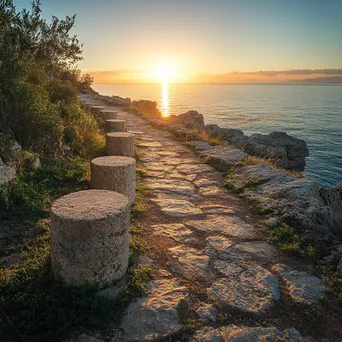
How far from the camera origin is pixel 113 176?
15.3ft

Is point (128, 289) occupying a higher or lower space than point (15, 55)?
lower

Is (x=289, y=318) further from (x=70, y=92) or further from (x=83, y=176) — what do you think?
(x=70, y=92)

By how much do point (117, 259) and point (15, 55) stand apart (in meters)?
5.66

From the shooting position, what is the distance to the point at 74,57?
11461 mm

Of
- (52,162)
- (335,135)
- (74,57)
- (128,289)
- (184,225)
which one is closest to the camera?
(128,289)

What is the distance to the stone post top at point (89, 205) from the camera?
2.84 metres

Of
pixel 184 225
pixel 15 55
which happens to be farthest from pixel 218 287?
pixel 15 55

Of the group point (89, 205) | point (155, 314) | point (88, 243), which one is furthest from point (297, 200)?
point (88, 243)

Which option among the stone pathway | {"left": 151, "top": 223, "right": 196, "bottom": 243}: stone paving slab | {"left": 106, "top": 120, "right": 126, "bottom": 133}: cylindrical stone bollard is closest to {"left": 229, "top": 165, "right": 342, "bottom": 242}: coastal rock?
the stone pathway

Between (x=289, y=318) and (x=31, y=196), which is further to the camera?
(x=31, y=196)

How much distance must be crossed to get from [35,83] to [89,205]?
22.2ft

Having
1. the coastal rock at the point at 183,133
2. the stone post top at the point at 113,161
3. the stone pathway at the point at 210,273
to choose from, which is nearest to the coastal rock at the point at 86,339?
the stone pathway at the point at 210,273

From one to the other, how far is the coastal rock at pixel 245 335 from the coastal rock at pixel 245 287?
24cm

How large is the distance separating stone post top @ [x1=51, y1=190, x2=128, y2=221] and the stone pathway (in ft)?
2.85
